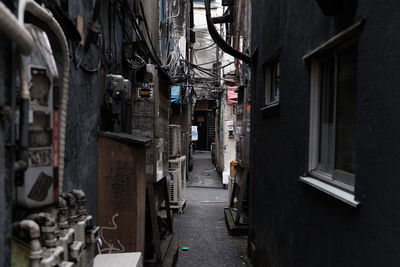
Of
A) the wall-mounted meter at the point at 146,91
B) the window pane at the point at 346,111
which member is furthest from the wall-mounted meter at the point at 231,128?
the window pane at the point at 346,111

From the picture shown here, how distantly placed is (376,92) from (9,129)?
2316 millimetres

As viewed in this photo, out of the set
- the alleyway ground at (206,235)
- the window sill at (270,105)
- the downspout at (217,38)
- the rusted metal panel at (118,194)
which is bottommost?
the alleyway ground at (206,235)

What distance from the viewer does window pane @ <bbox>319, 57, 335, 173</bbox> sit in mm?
3229

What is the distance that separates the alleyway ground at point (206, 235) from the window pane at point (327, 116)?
4.18m

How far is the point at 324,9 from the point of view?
9.01 feet

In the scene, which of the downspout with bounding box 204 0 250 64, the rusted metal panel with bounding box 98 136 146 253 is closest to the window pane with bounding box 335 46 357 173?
the rusted metal panel with bounding box 98 136 146 253

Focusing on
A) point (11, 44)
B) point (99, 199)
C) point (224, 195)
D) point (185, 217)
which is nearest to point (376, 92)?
point (11, 44)

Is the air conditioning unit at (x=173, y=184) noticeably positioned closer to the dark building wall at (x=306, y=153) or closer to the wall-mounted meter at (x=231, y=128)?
the dark building wall at (x=306, y=153)

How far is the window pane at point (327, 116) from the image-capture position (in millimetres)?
3229

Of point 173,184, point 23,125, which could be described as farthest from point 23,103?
point 173,184

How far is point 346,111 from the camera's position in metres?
2.86

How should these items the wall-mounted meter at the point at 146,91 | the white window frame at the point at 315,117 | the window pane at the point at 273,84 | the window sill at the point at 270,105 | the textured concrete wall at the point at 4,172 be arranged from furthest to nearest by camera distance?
the wall-mounted meter at the point at 146,91 < the window pane at the point at 273,84 < the window sill at the point at 270,105 < the white window frame at the point at 315,117 < the textured concrete wall at the point at 4,172

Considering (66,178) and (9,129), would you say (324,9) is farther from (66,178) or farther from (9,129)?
(66,178)

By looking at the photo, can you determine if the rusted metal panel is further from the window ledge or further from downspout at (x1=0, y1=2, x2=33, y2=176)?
downspout at (x1=0, y1=2, x2=33, y2=176)
